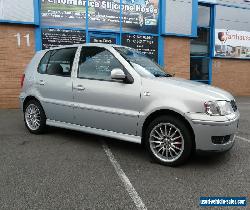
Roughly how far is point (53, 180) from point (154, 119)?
1.69 meters

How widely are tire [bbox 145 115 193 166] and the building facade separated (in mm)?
7033

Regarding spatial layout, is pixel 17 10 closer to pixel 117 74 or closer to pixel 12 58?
pixel 12 58

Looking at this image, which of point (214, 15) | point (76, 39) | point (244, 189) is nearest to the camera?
point (244, 189)

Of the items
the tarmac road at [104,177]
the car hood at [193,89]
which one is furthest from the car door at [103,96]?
the tarmac road at [104,177]

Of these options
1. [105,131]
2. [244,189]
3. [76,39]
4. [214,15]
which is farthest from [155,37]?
[244,189]

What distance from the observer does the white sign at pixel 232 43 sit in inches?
644

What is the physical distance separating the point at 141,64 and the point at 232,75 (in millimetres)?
13384

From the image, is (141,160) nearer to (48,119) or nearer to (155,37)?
(48,119)

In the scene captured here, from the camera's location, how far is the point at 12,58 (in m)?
10.0

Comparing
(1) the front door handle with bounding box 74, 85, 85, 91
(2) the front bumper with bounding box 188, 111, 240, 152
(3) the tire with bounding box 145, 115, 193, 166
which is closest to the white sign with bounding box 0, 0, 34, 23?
(1) the front door handle with bounding box 74, 85, 85, 91

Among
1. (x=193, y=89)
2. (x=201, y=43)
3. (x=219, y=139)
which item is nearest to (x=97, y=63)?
(x=193, y=89)

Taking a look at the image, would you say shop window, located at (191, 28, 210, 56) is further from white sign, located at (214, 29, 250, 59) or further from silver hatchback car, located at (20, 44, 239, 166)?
silver hatchback car, located at (20, 44, 239, 166)

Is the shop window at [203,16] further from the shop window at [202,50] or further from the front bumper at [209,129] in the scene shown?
the front bumper at [209,129]

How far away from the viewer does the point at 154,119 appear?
450 cm
